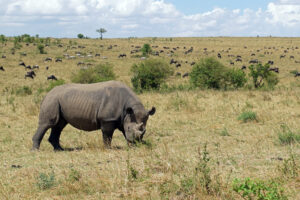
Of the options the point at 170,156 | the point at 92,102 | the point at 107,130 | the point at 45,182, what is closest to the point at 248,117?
the point at 107,130

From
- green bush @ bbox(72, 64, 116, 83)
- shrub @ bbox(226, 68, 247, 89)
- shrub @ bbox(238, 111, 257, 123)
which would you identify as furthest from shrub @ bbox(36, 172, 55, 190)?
shrub @ bbox(226, 68, 247, 89)

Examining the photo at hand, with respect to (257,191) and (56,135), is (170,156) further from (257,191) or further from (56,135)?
(56,135)

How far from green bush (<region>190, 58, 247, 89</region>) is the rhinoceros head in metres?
14.9

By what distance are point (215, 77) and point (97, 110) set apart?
51.2 feet

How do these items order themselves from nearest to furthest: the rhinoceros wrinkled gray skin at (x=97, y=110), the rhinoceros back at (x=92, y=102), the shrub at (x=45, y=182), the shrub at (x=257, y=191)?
1. the shrub at (x=257, y=191)
2. the shrub at (x=45, y=182)
3. the rhinoceros wrinkled gray skin at (x=97, y=110)
4. the rhinoceros back at (x=92, y=102)

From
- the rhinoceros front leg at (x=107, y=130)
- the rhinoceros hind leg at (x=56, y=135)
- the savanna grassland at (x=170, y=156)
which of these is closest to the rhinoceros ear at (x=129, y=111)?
the rhinoceros front leg at (x=107, y=130)

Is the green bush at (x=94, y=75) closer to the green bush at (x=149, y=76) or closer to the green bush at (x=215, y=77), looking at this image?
the green bush at (x=149, y=76)

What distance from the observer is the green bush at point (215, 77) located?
23.7 metres

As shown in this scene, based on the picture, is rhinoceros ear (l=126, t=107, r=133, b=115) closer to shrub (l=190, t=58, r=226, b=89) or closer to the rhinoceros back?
the rhinoceros back

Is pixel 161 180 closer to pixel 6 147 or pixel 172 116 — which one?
pixel 6 147

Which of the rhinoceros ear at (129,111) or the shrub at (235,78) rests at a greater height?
the rhinoceros ear at (129,111)

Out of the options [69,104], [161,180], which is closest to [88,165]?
[161,180]

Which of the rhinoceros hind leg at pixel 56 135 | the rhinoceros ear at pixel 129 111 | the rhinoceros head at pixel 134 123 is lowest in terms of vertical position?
the rhinoceros hind leg at pixel 56 135

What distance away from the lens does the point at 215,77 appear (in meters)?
23.7
